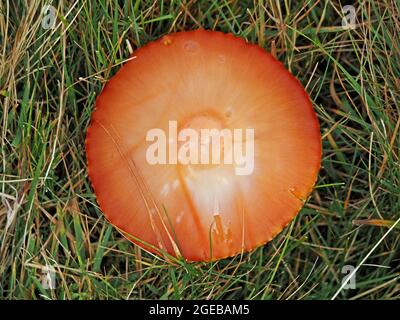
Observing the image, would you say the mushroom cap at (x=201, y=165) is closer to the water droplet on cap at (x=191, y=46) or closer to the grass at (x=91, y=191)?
the water droplet on cap at (x=191, y=46)

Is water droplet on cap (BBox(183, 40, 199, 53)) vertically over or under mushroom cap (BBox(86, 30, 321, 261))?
over

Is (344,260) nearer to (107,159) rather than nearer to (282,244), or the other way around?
(282,244)

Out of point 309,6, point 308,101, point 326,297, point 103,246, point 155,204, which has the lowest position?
point 326,297

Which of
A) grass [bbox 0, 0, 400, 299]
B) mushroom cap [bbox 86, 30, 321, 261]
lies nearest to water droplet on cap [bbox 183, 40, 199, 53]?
mushroom cap [bbox 86, 30, 321, 261]

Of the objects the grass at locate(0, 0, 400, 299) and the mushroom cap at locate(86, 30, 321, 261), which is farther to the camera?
the grass at locate(0, 0, 400, 299)

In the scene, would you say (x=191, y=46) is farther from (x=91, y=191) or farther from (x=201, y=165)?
(x=91, y=191)

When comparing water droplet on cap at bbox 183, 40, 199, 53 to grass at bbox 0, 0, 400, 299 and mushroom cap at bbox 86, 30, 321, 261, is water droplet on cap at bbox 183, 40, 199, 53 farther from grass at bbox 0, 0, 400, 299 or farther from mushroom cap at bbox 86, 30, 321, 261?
grass at bbox 0, 0, 400, 299

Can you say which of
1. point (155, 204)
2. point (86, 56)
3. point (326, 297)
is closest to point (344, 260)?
point (326, 297)

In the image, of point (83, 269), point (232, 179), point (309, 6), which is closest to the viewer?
point (232, 179)
